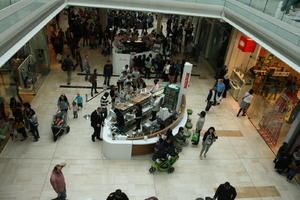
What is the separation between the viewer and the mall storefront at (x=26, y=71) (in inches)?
381

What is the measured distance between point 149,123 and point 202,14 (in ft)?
21.5

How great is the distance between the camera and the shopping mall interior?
7.58 metres

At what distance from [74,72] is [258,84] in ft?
32.0

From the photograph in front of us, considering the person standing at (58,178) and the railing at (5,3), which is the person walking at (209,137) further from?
the railing at (5,3)

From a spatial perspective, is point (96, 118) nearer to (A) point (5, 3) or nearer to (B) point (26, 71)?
(A) point (5, 3)

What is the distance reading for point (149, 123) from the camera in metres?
9.35

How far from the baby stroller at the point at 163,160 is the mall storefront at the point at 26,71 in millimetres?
5971

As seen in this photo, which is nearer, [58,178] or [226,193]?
[58,178]

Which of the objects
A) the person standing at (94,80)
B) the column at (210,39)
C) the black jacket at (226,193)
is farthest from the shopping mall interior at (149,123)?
the column at (210,39)

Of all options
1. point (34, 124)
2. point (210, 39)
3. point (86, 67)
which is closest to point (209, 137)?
point (34, 124)

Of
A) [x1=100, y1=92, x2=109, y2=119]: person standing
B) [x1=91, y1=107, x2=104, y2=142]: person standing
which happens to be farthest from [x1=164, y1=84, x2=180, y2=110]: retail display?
[x1=91, y1=107, x2=104, y2=142]: person standing

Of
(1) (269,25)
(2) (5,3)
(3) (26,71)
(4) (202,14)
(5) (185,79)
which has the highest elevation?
(2) (5,3)

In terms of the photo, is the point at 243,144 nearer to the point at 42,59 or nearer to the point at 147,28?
the point at 42,59

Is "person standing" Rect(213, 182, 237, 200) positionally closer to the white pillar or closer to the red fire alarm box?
the white pillar
